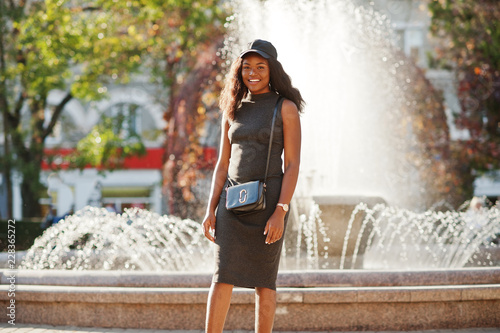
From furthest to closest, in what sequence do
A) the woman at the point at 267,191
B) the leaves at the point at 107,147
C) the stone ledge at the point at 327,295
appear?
the leaves at the point at 107,147
the stone ledge at the point at 327,295
the woman at the point at 267,191

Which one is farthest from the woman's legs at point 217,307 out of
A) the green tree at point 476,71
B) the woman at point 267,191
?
the green tree at point 476,71

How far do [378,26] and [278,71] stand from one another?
1204cm

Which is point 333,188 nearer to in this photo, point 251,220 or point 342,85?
point 342,85

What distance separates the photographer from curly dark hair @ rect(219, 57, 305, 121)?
11.2ft

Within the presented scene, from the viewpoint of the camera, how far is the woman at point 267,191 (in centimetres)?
327

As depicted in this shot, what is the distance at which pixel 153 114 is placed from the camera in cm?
2573

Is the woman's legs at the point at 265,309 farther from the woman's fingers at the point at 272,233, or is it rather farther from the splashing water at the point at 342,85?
the splashing water at the point at 342,85

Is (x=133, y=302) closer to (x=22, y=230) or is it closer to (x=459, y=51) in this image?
(x=22, y=230)

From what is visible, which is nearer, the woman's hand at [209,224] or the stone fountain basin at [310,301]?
the woman's hand at [209,224]

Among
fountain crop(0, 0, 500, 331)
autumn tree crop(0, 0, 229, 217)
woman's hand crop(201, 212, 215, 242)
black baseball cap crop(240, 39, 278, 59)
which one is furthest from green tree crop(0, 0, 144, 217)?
woman's hand crop(201, 212, 215, 242)

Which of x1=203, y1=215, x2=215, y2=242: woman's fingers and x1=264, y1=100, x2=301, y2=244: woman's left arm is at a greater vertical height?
x1=264, y1=100, x2=301, y2=244: woman's left arm

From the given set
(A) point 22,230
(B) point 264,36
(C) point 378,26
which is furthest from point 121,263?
(C) point 378,26

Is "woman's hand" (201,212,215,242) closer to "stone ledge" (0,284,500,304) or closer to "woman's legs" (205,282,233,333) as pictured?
"woman's legs" (205,282,233,333)

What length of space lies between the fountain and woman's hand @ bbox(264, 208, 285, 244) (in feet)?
4.23
